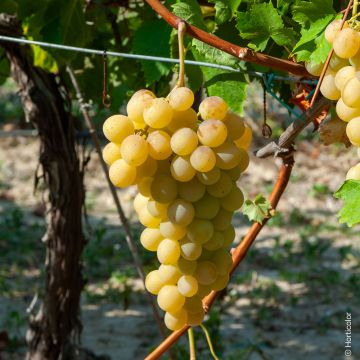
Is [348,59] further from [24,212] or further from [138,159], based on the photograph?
[24,212]

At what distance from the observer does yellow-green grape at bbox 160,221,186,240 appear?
3.73 feet

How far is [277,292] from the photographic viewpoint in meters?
4.05

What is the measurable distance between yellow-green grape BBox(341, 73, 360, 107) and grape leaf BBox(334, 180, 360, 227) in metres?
0.11

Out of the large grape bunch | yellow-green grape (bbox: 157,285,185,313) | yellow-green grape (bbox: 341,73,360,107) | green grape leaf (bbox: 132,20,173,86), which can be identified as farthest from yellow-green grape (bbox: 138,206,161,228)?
green grape leaf (bbox: 132,20,173,86)

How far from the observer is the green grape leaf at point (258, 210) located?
1.36 metres

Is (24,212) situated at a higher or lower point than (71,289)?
higher

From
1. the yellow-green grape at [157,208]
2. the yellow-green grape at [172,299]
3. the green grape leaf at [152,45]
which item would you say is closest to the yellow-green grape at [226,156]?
the yellow-green grape at [157,208]

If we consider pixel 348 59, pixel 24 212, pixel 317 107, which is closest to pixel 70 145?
pixel 317 107

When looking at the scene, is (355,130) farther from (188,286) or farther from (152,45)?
(152,45)

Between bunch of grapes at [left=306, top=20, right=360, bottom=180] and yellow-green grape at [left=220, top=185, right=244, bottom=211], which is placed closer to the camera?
bunch of grapes at [left=306, top=20, right=360, bottom=180]

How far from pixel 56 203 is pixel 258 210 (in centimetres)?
123

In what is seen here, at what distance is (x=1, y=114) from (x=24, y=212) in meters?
1.89

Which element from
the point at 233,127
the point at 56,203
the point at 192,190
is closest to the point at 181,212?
the point at 192,190

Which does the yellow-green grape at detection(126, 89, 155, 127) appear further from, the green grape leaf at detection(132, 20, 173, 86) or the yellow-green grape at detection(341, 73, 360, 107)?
the green grape leaf at detection(132, 20, 173, 86)
